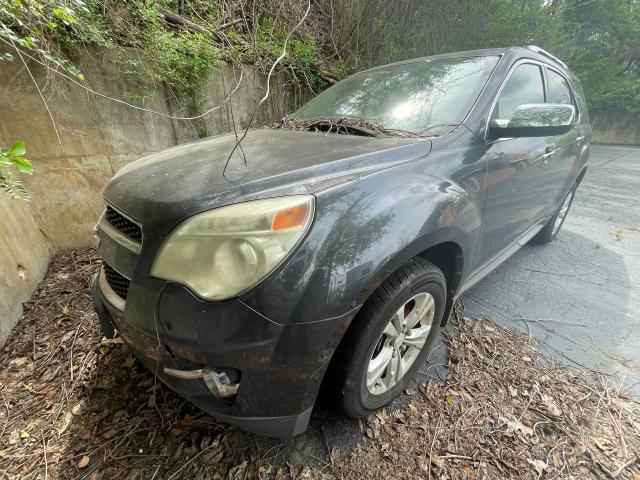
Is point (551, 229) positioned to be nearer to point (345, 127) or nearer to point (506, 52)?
point (506, 52)

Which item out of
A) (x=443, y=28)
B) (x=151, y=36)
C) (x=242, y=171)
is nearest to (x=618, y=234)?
(x=242, y=171)

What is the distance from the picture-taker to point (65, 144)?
258cm

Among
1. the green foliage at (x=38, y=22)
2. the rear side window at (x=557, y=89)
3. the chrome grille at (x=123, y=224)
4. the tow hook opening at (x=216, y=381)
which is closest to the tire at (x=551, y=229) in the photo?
the rear side window at (x=557, y=89)

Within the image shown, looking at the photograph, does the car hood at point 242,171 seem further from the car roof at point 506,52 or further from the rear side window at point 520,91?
the car roof at point 506,52

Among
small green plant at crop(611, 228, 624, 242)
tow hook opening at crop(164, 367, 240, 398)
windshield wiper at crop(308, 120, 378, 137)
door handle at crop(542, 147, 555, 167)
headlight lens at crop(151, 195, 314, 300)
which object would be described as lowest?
small green plant at crop(611, 228, 624, 242)

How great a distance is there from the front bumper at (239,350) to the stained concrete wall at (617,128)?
2038 centimetres

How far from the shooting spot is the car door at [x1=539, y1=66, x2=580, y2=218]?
234cm

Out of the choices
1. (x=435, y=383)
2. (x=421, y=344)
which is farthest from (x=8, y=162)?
(x=435, y=383)

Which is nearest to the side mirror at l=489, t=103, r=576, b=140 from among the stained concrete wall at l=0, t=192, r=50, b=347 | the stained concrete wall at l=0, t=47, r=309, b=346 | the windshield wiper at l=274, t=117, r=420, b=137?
the windshield wiper at l=274, t=117, r=420, b=137

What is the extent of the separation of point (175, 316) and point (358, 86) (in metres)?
2.09

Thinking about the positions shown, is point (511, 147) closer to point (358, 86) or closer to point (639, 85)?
point (358, 86)

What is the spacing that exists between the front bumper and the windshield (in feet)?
4.12

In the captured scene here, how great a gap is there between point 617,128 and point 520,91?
19.2 meters

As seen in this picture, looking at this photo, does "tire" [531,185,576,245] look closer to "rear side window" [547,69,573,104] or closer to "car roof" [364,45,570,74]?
"rear side window" [547,69,573,104]
